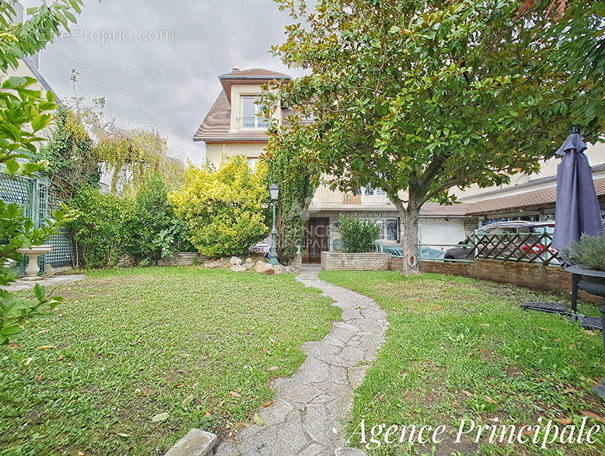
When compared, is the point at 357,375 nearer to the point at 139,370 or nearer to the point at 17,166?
the point at 139,370

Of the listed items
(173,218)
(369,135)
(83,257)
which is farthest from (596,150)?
(83,257)

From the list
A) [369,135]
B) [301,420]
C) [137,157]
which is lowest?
[301,420]

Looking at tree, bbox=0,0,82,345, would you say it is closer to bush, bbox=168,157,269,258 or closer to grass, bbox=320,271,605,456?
grass, bbox=320,271,605,456

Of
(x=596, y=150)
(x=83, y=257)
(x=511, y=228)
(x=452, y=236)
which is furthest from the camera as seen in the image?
(x=452, y=236)

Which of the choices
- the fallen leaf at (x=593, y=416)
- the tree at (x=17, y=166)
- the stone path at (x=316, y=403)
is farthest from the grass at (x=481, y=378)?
the tree at (x=17, y=166)

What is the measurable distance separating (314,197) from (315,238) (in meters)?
2.46

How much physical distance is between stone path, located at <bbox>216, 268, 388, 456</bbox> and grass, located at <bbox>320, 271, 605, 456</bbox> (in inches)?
6.8

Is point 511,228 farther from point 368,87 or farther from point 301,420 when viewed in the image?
point 301,420

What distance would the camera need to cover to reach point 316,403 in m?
2.38

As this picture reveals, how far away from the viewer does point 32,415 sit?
76.8 inches

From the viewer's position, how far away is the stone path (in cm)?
188

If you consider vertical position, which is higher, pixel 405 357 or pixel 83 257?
pixel 83 257

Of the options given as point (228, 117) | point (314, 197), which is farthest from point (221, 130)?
point (314, 197)

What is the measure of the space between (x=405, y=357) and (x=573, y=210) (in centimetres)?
332
